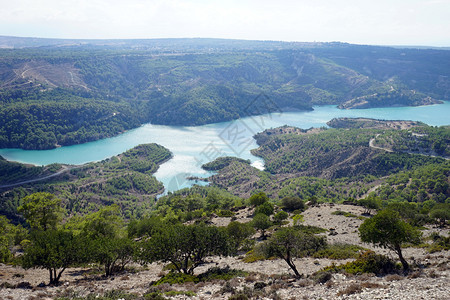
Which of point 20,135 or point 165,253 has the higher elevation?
point 165,253

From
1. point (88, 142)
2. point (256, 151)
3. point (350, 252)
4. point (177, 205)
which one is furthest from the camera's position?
point (88, 142)

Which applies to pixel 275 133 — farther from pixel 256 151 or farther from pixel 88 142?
pixel 88 142

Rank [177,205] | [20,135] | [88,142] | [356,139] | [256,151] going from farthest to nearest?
[88,142] → [20,135] → [256,151] → [356,139] → [177,205]

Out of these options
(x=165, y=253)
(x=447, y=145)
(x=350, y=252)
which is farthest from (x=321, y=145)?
(x=165, y=253)

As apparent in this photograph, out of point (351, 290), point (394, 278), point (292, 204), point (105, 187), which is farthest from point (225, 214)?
point (105, 187)

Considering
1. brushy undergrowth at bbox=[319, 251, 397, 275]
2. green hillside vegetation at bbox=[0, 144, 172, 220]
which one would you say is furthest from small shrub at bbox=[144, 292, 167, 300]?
green hillside vegetation at bbox=[0, 144, 172, 220]

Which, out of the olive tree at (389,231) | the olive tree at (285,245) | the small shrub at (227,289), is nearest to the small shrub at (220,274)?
the olive tree at (285,245)
